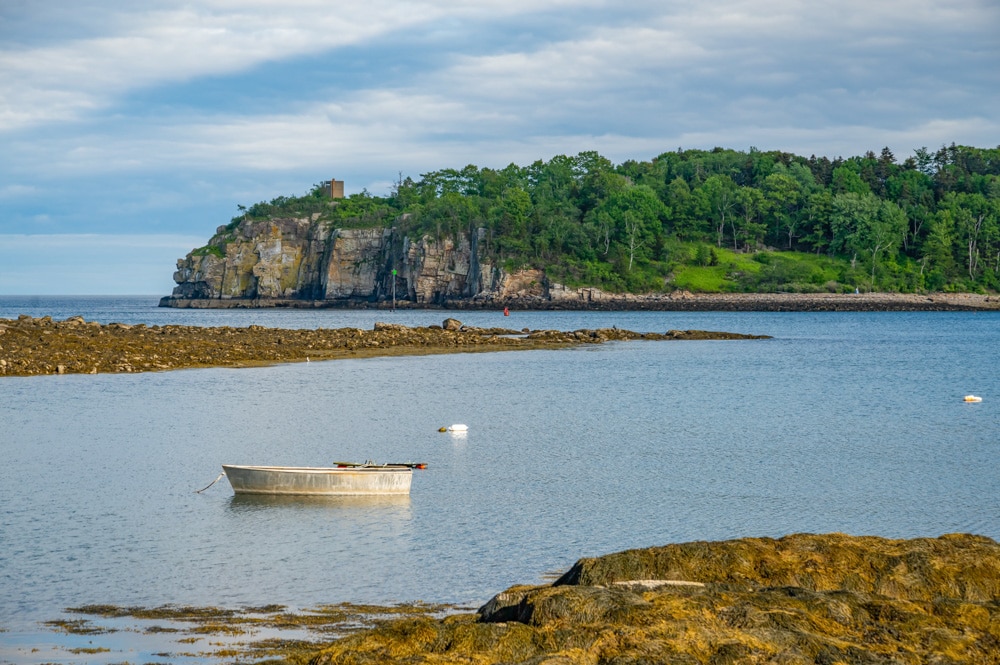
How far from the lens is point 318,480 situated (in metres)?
22.1

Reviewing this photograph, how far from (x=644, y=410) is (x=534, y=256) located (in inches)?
4989

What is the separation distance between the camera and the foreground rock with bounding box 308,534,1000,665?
28.5 ft

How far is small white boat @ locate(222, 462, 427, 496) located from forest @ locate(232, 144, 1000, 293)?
139838mm

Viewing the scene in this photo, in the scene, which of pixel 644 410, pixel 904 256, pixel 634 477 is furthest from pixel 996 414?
pixel 904 256

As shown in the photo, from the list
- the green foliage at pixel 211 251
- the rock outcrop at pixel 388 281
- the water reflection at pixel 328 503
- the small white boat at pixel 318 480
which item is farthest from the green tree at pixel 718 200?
the water reflection at pixel 328 503

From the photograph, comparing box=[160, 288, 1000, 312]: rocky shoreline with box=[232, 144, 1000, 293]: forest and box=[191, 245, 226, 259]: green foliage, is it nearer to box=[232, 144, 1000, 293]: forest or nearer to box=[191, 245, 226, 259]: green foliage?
box=[232, 144, 1000, 293]: forest

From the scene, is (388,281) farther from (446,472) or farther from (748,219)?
(446,472)

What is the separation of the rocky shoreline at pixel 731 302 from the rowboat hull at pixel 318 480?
13030 cm

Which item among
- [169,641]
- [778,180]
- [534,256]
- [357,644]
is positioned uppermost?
[778,180]

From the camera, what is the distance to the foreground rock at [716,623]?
870cm

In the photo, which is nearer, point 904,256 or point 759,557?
point 759,557

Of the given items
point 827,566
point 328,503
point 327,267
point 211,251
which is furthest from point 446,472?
point 211,251

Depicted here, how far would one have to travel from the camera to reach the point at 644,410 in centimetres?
3972

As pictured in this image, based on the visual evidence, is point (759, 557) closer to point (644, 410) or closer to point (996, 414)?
point (644, 410)
